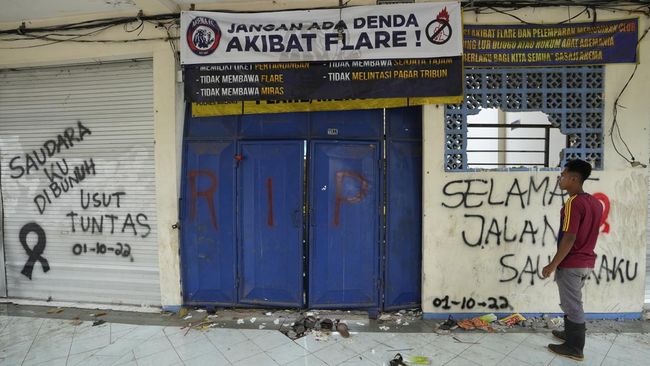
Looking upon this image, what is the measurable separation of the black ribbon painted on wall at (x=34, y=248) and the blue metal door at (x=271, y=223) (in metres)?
2.78

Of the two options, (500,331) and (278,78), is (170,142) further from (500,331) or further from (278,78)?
(500,331)

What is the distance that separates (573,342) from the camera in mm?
3043

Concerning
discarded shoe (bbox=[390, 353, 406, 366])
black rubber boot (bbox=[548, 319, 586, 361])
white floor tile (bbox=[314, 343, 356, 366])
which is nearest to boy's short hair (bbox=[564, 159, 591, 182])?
black rubber boot (bbox=[548, 319, 586, 361])

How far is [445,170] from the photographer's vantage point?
12.3 feet

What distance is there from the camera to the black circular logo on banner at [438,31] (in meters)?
3.63

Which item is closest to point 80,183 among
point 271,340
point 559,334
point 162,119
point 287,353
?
point 162,119

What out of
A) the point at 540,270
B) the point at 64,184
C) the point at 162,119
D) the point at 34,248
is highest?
the point at 162,119

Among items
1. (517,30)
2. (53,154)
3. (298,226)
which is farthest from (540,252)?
(53,154)

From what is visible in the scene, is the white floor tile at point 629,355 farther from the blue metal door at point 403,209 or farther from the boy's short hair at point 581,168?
the blue metal door at point 403,209

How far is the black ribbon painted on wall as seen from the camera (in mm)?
4430

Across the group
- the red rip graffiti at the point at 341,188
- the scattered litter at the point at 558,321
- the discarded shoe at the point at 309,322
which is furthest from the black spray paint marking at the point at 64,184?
the scattered litter at the point at 558,321

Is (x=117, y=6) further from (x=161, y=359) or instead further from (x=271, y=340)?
(x=271, y=340)

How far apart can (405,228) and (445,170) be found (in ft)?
2.75

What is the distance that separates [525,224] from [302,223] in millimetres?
2573
